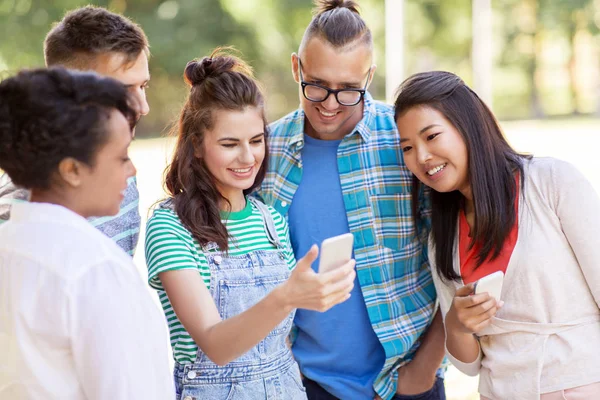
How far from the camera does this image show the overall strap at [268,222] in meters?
2.56

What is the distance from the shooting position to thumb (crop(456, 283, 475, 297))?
238cm

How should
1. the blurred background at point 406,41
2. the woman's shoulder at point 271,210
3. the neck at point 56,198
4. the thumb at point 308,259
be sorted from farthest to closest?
the blurred background at point 406,41, the woman's shoulder at point 271,210, the thumb at point 308,259, the neck at point 56,198

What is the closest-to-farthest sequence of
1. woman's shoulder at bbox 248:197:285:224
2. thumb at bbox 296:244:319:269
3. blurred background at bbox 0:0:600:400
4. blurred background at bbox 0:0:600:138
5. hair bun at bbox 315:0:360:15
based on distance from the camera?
thumb at bbox 296:244:319:269
woman's shoulder at bbox 248:197:285:224
hair bun at bbox 315:0:360:15
blurred background at bbox 0:0:600:400
blurred background at bbox 0:0:600:138

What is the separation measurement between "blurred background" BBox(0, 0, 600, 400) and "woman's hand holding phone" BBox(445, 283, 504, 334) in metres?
10.8

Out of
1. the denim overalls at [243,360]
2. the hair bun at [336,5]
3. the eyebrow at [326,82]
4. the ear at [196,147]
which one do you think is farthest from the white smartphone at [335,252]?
the hair bun at [336,5]

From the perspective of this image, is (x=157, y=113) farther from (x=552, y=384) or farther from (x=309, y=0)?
(x=552, y=384)

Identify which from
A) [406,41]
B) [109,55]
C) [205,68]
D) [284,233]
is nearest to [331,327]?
[284,233]

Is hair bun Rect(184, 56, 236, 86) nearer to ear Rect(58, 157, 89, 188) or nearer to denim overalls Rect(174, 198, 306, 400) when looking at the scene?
denim overalls Rect(174, 198, 306, 400)

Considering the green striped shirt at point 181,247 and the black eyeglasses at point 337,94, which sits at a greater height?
the black eyeglasses at point 337,94

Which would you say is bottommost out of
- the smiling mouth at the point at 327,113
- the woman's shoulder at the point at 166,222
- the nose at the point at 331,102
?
the woman's shoulder at the point at 166,222

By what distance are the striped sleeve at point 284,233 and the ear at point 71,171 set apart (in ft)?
3.32

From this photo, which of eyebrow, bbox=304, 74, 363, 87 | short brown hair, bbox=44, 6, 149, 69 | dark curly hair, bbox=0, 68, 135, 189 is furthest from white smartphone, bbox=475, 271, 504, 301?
short brown hair, bbox=44, 6, 149, 69

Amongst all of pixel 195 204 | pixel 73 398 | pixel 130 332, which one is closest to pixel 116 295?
pixel 130 332

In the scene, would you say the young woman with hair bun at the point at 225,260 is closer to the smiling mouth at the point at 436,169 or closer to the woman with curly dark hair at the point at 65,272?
the woman with curly dark hair at the point at 65,272
